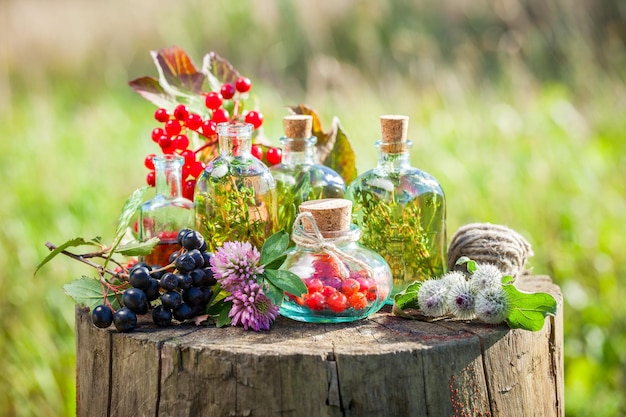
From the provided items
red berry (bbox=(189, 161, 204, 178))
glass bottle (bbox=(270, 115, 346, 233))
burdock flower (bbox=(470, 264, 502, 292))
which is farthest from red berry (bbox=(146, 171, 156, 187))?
burdock flower (bbox=(470, 264, 502, 292))

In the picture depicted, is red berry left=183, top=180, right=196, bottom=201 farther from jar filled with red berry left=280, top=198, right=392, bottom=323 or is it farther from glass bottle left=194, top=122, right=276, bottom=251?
jar filled with red berry left=280, top=198, right=392, bottom=323

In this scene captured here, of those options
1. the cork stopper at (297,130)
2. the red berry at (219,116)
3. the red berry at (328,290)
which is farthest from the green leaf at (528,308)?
the red berry at (219,116)

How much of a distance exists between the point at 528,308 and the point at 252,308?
61cm

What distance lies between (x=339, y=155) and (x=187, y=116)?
1.56ft

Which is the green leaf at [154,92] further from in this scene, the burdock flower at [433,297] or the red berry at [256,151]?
the burdock flower at [433,297]

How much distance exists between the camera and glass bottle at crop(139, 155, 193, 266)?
1942 mm

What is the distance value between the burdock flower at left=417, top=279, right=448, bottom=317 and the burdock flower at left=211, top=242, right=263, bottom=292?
0.38 metres

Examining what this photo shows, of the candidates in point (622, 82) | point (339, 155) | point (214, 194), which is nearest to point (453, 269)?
point (339, 155)

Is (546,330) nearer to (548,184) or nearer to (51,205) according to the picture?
(548,184)

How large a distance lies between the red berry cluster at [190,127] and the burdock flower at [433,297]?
2.08 feet

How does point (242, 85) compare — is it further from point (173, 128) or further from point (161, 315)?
point (161, 315)

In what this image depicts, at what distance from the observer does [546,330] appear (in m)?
1.90

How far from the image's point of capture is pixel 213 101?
204 centimetres

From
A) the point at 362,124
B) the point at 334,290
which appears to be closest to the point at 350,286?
the point at 334,290
